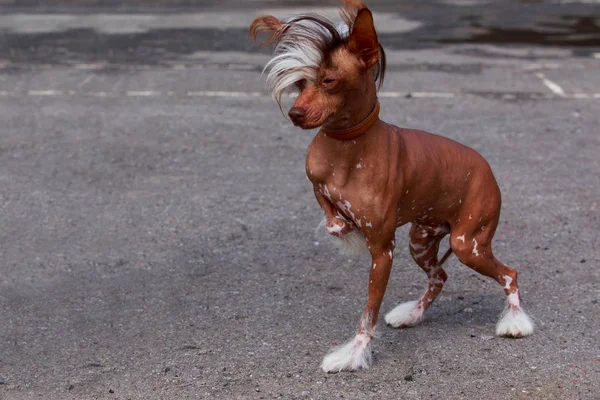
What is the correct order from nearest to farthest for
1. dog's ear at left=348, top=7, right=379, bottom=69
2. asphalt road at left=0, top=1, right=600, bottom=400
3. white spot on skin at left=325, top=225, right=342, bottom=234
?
dog's ear at left=348, top=7, right=379, bottom=69, white spot on skin at left=325, top=225, right=342, bottom=234, asphalt road at left=0, top=1, right=600, bottom=400

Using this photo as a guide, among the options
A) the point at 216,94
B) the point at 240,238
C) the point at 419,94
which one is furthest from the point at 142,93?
the point at 240,238

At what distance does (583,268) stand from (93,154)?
4363mm

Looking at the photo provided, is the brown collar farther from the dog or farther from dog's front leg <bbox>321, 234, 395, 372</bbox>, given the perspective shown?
dog's front leg <bbox>321, 234, 395, 372</bbox>

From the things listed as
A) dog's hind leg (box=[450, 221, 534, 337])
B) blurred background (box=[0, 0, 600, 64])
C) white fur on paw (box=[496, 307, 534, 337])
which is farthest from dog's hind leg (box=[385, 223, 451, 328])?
blurred background (box=[0, 0, 600, 64])

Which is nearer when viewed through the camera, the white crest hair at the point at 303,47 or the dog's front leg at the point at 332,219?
the white crest hair at the point at 303,47

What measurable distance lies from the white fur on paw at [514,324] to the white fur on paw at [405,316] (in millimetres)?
443

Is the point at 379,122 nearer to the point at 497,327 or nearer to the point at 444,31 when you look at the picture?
the point at 497,327

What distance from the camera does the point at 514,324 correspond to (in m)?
4.69

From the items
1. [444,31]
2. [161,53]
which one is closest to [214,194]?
[161,53]

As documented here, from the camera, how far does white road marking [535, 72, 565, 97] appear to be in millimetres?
9709

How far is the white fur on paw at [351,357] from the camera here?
4.32 meters

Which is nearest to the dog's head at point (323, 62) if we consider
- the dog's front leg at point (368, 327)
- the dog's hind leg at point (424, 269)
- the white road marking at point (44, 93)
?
the dog's front leg at point (368, 327)

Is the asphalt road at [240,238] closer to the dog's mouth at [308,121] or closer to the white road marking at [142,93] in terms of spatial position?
the white road marking at [142,93]

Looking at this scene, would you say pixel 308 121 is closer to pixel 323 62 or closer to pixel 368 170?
pixel 323 62
